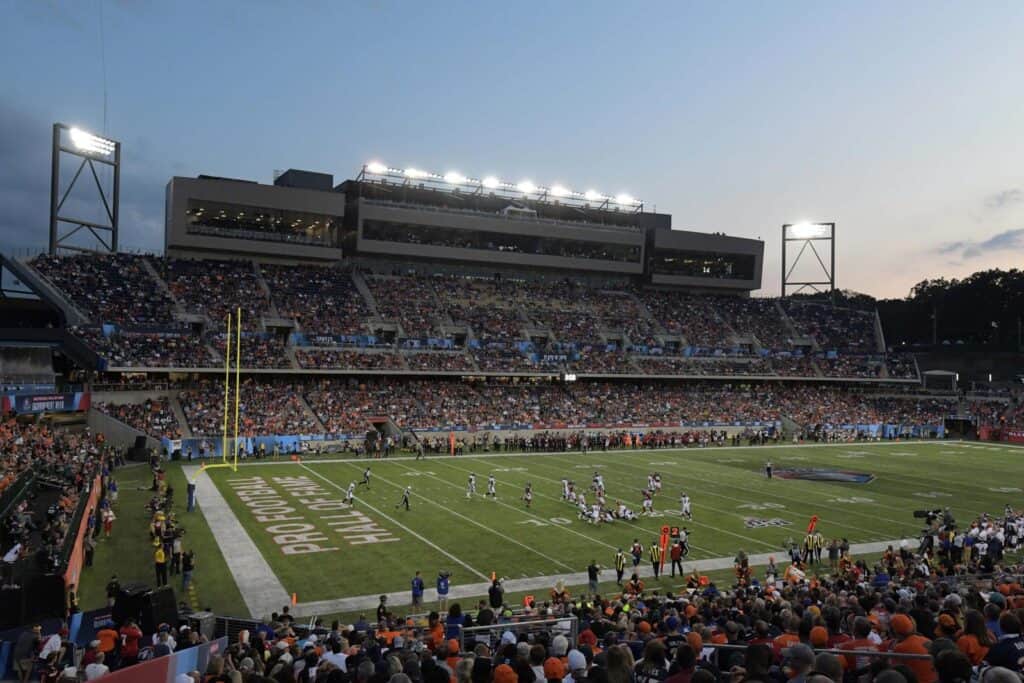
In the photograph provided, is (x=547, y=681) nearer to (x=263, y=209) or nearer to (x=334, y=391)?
(x=334, y=391)

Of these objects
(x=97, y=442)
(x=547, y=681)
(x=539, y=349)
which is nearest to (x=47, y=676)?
(x=547, y=681)

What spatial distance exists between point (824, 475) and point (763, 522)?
505 inches

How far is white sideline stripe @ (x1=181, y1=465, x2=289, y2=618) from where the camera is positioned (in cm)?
1730

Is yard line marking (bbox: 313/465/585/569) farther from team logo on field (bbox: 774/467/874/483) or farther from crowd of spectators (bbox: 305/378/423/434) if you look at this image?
team logo on field (bbox: 774/467/874/483)

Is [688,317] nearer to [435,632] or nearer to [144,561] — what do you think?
[144,561]

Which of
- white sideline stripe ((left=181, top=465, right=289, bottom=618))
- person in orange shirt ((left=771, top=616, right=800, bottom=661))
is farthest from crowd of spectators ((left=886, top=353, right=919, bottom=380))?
A: person in orange shirt ((left=771, top=616, right=800, bottom=661))

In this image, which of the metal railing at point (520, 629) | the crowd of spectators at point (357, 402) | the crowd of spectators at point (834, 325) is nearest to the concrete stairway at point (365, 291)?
the crowd of spectators at point (357, 402)

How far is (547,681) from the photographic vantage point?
5.96 meters

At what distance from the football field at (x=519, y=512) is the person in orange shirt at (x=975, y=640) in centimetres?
1312

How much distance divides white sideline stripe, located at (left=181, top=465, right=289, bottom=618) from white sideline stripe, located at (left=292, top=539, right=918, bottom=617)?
34.8 inches

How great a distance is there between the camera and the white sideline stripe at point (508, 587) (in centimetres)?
1692

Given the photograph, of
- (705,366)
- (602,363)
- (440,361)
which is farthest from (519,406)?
(705,366)

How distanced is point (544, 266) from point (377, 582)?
5385 centimetres

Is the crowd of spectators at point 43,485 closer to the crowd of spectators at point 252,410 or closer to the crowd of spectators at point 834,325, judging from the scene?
the crowd of spectators at point 252,410
